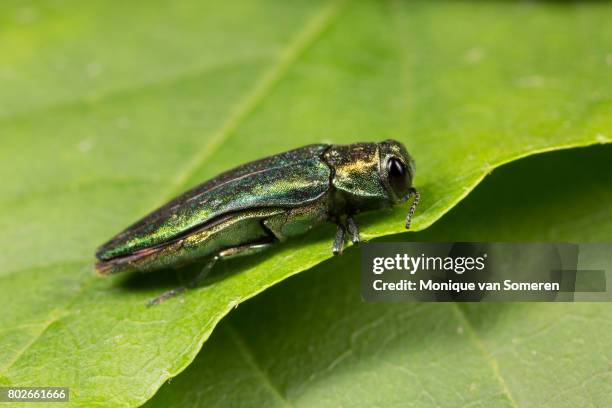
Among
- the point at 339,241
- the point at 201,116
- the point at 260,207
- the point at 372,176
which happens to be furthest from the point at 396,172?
the point at 201,116

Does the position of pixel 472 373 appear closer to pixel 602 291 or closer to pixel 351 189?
pixel 602 291

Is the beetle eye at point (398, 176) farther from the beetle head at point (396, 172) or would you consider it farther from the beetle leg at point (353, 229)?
the beetle leg at point (353, 229)

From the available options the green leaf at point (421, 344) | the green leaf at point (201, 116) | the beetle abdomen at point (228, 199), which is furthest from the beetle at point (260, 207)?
the green leaf at point (421, 344)

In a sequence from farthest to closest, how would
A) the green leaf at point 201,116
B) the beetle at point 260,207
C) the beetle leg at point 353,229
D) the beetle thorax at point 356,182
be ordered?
1. the beetle thorax at point 356,182
2. the beetle at point 260,207
3. the beetle leg at point 353,229
4. the green leaf at point 201,116

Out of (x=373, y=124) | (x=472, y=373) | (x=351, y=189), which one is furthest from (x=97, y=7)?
(x=472, y=373)

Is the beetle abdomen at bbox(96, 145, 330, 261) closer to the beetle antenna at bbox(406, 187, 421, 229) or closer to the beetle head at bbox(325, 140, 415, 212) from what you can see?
the beetle head at bbox(325, 140, 415, 212)

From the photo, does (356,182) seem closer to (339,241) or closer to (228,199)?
(339,241)
